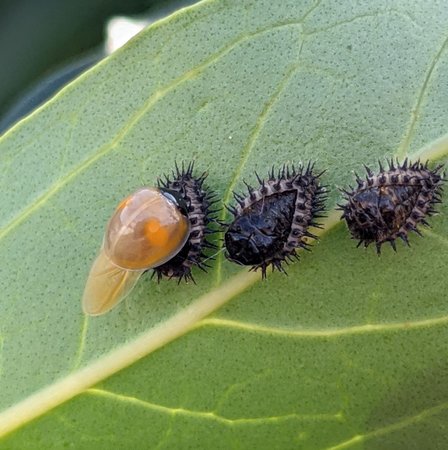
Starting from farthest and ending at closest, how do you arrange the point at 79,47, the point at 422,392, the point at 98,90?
the point at 79,47 → the point at 98,90 → the point at 422,392

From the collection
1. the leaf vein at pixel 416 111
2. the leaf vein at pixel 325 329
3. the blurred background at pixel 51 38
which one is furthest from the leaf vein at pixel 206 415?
the blurred background at pixel 51 38

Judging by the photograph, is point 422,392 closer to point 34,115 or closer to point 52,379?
point 52,379

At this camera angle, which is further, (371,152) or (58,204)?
(58,204)

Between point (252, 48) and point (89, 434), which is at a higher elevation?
point (252, 48)

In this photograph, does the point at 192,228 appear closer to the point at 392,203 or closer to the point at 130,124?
the point at 130,124

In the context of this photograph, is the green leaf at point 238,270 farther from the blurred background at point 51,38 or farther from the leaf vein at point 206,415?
the blurred background at point 51,38

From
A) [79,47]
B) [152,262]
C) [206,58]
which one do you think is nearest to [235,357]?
[152,262]

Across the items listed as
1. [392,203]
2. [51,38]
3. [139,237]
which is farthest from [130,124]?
[392,203]
